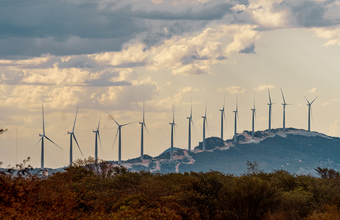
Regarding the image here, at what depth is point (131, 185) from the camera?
58.9m

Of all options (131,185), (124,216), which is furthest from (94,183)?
(124,216)

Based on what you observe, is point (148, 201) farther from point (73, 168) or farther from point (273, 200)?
point (73, 168)

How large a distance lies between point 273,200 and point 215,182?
21.3 feet

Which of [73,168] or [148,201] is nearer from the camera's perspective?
[148,201]

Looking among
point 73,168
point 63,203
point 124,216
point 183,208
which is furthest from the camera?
point 73,168

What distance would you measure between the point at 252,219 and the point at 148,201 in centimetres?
1037

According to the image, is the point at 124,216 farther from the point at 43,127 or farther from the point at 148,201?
the point at 43,127

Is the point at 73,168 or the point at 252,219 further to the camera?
the point at 73,168

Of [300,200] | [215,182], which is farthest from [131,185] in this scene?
[300,200]

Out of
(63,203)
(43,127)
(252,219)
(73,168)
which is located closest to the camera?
(63,203)

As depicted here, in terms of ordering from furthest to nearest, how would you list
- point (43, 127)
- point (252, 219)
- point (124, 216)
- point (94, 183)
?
point (43, 127) → point (94, 183) → point (252, 219) → point (124, 216)

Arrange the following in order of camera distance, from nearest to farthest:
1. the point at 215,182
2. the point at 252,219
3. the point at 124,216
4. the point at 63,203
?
1. the point at 63,203
2. the point at 124,216
3. the point at 252,219
4. the point at 215,182

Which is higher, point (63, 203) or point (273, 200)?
point (63, 203)

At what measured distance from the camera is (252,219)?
144 feet
